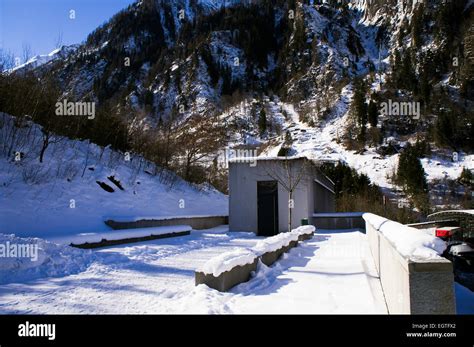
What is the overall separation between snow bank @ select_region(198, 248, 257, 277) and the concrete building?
13205 millimetres

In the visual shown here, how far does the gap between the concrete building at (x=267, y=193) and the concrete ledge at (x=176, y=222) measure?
197 centimetres

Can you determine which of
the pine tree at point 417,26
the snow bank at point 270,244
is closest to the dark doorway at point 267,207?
the snow bank at point 270,244

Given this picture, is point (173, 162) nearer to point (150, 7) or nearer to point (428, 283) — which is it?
point (428, 283)

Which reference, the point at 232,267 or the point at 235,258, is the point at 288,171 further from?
the point at 232,267

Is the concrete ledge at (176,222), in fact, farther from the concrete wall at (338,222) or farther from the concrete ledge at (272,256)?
the concrete ledge at (272,256)

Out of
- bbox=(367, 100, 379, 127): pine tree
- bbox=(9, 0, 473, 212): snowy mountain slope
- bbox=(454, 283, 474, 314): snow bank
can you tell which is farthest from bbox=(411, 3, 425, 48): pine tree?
bbox=(454, 283, 474, 314): snow bank

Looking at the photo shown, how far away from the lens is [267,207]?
2127 cm

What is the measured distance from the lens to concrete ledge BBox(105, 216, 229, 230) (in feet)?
49.5

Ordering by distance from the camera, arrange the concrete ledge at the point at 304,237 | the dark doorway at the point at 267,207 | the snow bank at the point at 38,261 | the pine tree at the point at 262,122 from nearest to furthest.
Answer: the snow bank at the point at 38,261 < the concrete ledge at the point at 304,237 < the dark doorway at the point at 267,207 < the pine tree at the point at 262,122

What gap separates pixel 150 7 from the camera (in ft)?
522

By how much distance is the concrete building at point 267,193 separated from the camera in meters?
20.6

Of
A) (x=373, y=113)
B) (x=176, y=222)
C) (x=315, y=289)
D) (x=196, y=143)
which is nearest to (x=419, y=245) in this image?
(x=315, y=289)

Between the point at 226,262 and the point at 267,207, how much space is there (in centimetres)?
1491
